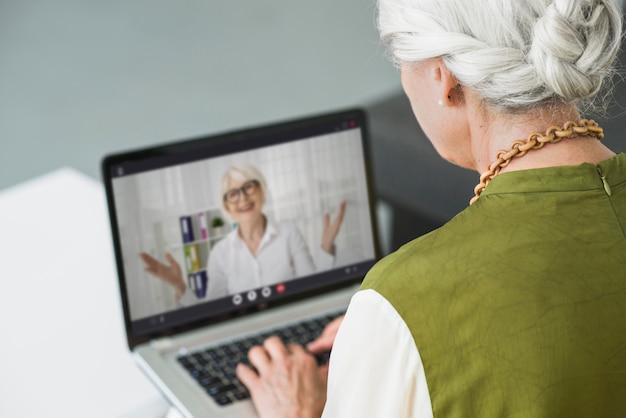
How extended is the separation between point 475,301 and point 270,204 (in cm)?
74

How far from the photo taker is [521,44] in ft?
2.95

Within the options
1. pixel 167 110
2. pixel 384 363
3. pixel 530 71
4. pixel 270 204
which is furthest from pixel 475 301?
pixel 167 110

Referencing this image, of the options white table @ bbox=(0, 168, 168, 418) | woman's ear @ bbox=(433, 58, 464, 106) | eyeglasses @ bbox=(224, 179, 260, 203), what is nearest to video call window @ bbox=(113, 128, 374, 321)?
eyeglasses @ bbox=(224, 179, 260, 203)

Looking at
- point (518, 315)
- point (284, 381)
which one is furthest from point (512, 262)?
point (284, 381)

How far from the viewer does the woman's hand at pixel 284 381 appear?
53.3 inches

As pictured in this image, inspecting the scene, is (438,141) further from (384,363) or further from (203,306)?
(203,306)

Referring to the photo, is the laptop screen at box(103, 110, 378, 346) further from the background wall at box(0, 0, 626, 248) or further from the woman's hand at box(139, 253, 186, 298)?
the background wall at box(0, 0, 626, 248)

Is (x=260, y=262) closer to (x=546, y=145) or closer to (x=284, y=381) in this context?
(x=284, y=381)

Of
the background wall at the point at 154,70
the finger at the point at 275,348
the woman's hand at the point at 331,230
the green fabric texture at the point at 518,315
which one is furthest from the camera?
the background wall at the point at 154,70

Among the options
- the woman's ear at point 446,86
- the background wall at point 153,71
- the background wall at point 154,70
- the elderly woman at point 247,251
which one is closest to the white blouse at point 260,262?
the elderly woman at point 247,251

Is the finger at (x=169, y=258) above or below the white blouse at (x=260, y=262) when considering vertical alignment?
above

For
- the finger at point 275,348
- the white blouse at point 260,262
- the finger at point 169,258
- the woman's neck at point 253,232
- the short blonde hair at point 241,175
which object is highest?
the short blonde hair at point 241,175

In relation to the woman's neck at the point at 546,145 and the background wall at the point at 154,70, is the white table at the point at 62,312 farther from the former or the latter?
the background wall at the point at 154,70

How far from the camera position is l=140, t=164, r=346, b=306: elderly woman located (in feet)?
5.04
